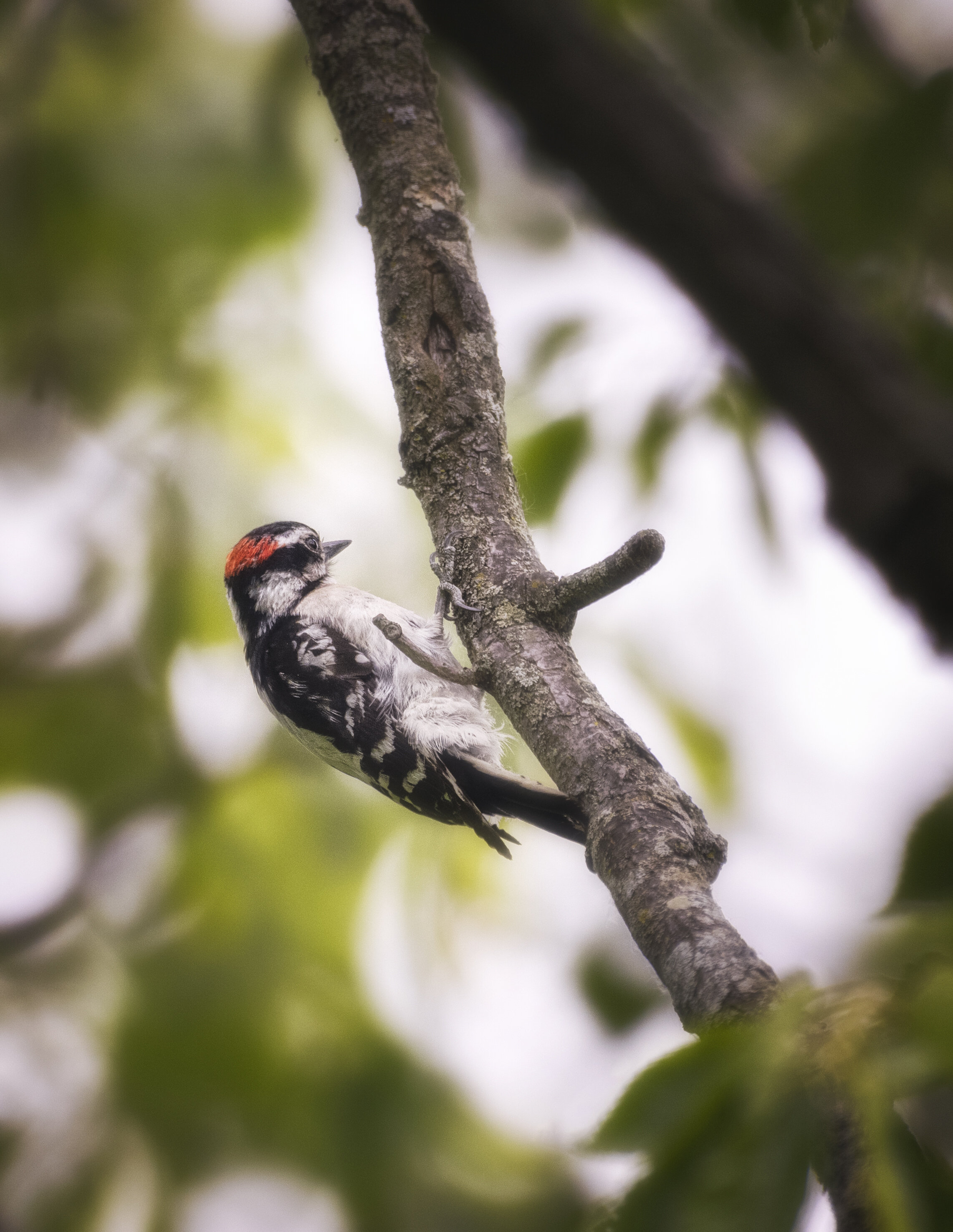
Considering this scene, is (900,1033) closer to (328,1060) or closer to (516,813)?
(516,813)

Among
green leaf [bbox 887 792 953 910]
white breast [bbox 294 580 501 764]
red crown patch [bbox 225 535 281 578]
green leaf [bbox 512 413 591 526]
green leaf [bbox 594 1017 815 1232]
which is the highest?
red crown patch [bbox 225 535 281 578]

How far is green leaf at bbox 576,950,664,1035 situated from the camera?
185cm

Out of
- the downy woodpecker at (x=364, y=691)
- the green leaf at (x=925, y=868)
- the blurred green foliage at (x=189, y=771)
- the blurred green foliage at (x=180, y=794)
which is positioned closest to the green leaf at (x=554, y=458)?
the blurred green foliage at (x=189, y=771)

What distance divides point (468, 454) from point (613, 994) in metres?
1.24

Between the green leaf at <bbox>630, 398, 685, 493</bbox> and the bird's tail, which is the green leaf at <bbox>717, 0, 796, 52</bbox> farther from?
the bird's tail

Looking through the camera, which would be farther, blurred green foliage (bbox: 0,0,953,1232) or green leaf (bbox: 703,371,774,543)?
blurred green foliage (bbox: 0,0,953,1232)

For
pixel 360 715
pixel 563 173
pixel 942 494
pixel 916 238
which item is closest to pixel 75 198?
pixel 360 715

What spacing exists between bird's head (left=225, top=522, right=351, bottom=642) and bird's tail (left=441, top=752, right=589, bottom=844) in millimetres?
1275

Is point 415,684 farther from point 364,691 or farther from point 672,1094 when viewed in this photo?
point 672,1094

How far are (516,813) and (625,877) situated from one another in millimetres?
1442

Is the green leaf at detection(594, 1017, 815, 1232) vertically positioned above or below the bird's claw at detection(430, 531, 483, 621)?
below

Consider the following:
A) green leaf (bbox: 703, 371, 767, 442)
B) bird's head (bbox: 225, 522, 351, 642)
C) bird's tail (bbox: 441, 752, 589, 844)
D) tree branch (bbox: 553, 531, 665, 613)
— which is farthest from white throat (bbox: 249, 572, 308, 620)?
green leaf (bbox: 703, 371, 767, 442)

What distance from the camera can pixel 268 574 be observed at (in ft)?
13.4

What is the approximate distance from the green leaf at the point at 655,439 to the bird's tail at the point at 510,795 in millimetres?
724
